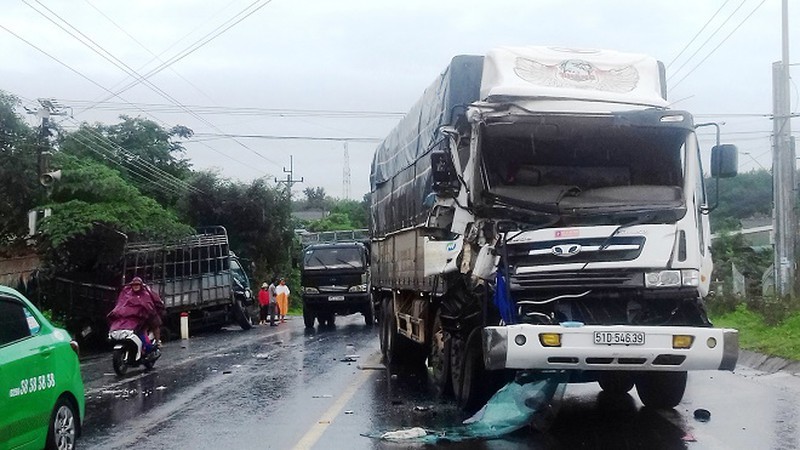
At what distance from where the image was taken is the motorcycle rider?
50.2 feet

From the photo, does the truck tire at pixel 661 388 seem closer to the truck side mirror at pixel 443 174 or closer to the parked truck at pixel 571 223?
the parked truck at pixel 571 223

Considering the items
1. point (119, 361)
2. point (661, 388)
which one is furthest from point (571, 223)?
point (119, 361)

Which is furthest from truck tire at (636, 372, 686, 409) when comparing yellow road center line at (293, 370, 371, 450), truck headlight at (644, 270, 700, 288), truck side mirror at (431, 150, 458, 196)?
yellow road center line at (293, 370, 371, 450)

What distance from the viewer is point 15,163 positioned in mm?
23984

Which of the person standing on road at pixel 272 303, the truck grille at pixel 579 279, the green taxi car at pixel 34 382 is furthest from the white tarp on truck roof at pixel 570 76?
the person standing on road at pixel 272 303

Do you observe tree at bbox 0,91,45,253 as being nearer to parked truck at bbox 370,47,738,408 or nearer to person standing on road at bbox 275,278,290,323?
person standing on road at bbox 275,278,290,323

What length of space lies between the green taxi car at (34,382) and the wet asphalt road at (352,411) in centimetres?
92

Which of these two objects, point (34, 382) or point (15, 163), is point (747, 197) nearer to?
point (15, 163)

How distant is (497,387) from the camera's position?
31.8ft

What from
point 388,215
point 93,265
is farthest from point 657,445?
point 93,265

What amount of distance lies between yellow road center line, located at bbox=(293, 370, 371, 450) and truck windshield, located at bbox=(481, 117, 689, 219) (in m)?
2.71

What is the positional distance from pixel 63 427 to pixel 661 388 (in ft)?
19.5

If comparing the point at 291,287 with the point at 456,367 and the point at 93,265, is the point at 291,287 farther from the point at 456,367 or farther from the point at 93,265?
the point at 456,367

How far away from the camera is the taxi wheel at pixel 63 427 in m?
7.36
